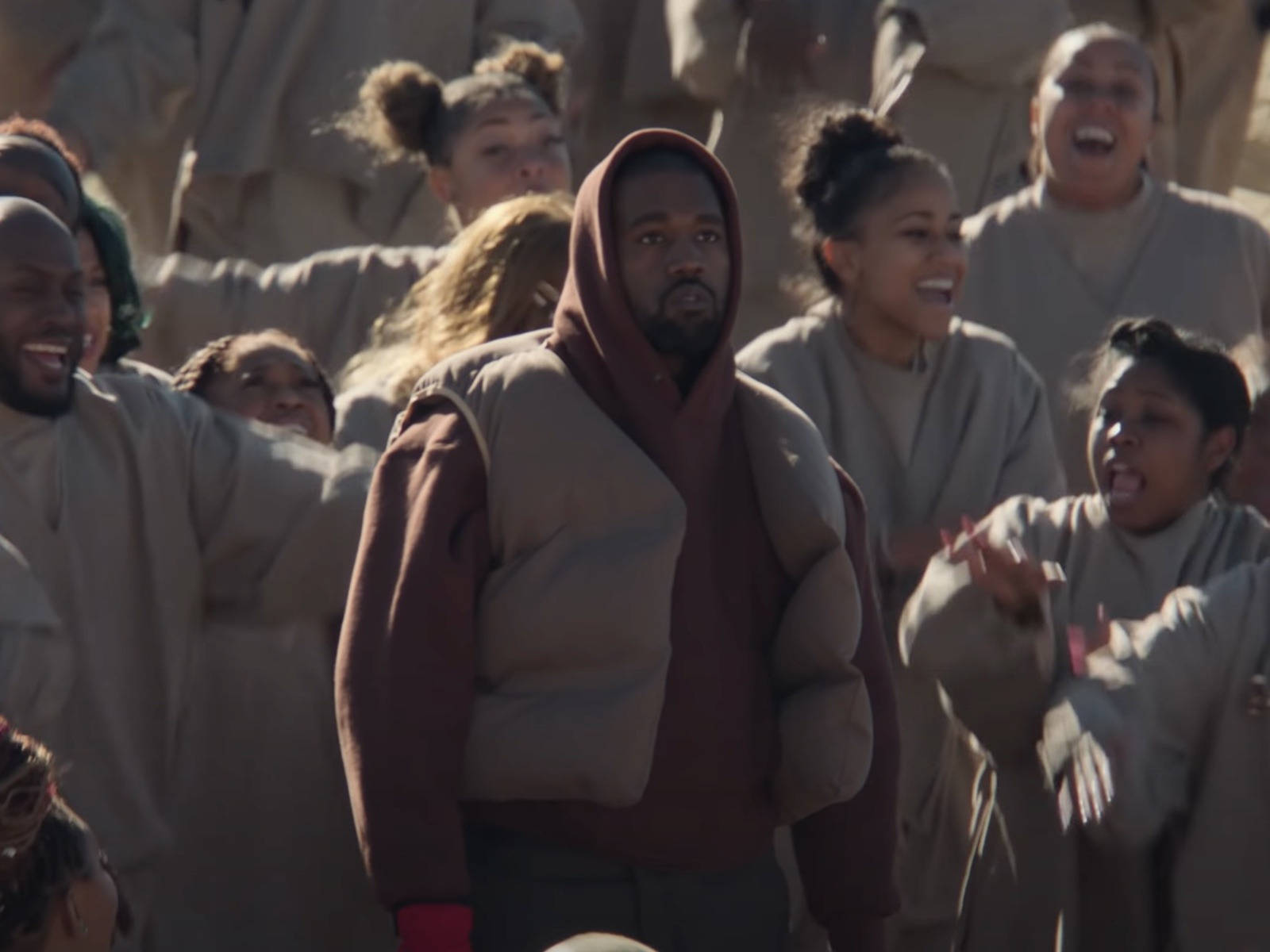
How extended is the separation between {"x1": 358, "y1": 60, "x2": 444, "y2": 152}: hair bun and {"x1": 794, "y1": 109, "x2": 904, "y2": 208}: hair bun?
131 centimetres

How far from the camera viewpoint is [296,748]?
5488 millimetres

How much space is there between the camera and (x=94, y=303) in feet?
18.2

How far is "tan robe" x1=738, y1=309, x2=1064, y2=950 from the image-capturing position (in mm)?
5875

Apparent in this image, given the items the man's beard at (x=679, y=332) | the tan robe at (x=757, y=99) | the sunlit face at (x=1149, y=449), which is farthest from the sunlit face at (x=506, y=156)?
the man's beard at (x=679, y=332)

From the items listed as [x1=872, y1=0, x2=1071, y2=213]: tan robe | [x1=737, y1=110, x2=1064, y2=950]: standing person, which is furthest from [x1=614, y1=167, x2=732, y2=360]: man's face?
[x1=872, y1=0, x2=1071, y2=213]: tan robe

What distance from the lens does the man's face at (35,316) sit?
4777 mm

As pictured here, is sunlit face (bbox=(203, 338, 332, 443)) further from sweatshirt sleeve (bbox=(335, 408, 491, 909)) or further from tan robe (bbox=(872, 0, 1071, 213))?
tan robe (bbox=(872, 0, 1071, 213))

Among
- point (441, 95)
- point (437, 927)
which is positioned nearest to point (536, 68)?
point (441, 95)

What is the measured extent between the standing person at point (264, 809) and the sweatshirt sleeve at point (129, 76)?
3.11 m

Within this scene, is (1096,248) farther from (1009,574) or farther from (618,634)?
(618,634)

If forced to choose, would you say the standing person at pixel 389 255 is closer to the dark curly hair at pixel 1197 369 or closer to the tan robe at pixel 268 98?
the tan robe at pixel 268 98

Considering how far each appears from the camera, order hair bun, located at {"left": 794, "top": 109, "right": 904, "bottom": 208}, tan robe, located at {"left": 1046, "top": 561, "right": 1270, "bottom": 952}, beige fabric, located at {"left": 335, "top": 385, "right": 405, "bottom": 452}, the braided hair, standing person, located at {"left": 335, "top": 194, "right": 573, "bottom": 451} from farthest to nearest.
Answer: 1. hair bun, located at {"left": 794, "top": 109, "right": 904, "bottom": 208}
2. beige fabric, located at {"left": 335, "top": 385, "right": 405, "bottom": 452}
3. standing person, located at {"left": 335, "top": 194, "right": 573, "bottom": 451}
4. tan robe, located at {"left": 1046, "top": 561, "right": 1270, "bottom": 952}
5. the braided hair

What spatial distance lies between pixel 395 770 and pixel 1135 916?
1.43 meters

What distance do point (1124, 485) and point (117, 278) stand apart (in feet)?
5.76
